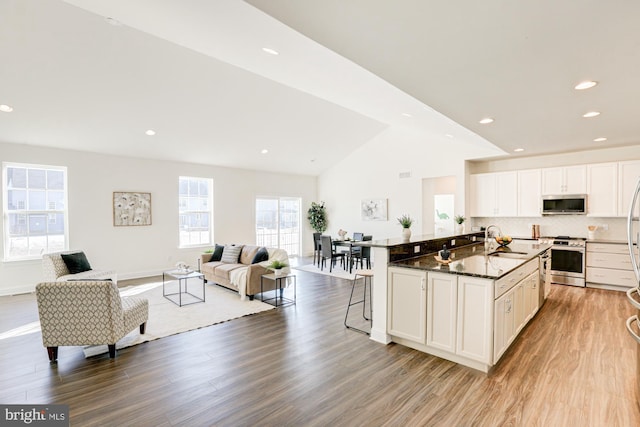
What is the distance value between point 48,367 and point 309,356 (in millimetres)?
2572

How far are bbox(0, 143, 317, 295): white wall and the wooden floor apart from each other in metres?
2.66

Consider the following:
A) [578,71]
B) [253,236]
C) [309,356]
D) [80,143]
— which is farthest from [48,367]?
[253,236]

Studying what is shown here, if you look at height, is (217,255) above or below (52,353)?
above

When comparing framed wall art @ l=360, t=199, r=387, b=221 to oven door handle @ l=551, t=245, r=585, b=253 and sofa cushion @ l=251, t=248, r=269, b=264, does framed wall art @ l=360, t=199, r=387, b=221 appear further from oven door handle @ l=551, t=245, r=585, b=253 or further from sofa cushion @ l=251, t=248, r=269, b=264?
sofa cushion @ l=251, t=248, r=269, b=264

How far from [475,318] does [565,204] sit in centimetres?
487

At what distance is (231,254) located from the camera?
638 centimetres

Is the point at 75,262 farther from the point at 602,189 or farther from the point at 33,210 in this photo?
the point at 602,189

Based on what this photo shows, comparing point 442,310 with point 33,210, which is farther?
point 33,210

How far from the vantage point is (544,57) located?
2.30 meters

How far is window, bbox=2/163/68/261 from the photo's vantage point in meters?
5.78

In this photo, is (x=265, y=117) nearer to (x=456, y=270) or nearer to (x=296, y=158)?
(x=296, y=158)

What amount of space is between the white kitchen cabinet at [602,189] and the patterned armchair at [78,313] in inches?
312

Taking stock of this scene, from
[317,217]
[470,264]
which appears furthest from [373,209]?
[470,264]

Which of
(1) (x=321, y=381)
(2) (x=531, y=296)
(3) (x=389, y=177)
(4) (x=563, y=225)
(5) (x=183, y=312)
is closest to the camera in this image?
(1) (x=321, y=381)
